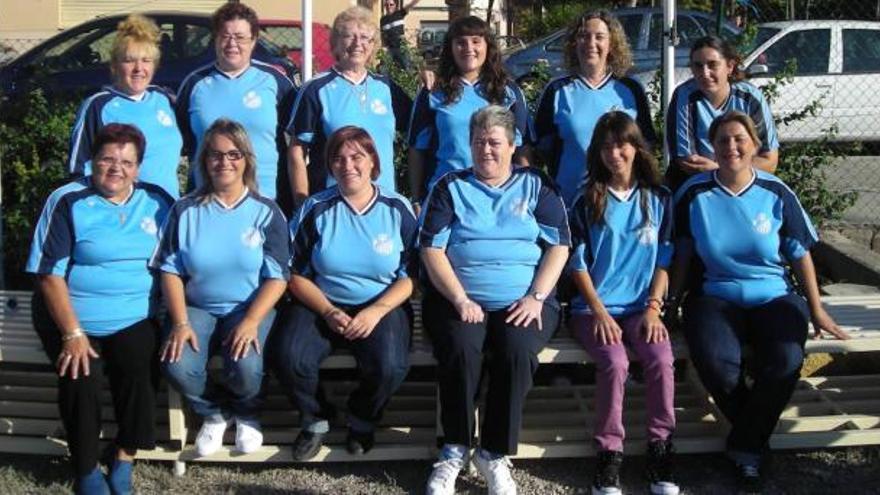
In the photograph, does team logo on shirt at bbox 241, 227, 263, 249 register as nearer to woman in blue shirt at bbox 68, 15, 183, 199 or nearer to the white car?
woman in blue shirt at bbox 68, 15, 183, 199

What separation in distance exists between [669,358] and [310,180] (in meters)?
1.76

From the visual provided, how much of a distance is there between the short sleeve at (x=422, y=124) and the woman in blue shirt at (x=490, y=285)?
1.47 ft

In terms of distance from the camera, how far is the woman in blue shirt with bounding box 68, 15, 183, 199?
14.9 feet

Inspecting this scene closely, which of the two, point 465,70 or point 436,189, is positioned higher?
point 465,70

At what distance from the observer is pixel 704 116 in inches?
189

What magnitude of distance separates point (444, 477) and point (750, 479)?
1.18 m

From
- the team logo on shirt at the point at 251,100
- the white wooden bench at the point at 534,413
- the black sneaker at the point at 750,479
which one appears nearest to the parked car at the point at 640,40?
the white wooden bench at the point at 534,413

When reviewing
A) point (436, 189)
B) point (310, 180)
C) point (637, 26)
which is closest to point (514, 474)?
point (436, 189)

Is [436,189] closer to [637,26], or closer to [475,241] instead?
[475,241]

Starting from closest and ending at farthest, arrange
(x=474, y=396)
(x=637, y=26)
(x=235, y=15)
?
(x=474, y=396)
(x=235, y=15)
(x=637, y=26)

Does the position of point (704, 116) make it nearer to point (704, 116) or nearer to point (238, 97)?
point (704, 116)

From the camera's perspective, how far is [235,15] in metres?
4.64

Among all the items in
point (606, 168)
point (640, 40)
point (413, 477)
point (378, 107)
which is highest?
point (640, 40)

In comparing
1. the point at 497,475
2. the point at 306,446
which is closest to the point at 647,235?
the point at 497,475
